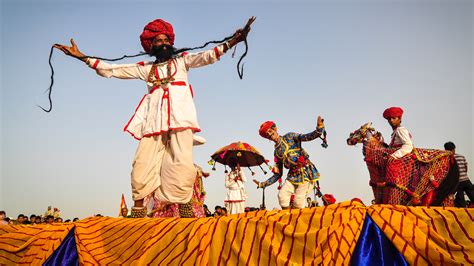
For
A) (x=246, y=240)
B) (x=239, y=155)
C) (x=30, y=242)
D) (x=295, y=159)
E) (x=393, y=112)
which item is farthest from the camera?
(x=239, y=155)

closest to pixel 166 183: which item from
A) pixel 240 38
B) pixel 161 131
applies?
pixel 161 131

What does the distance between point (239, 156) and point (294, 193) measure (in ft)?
20.1

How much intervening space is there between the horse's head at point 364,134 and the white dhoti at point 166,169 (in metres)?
3.38

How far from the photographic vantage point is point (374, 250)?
2.21 m

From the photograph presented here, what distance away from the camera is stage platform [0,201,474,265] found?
2.10 m

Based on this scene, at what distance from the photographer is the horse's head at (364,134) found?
661 cm

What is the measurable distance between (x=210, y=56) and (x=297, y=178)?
2.95 m

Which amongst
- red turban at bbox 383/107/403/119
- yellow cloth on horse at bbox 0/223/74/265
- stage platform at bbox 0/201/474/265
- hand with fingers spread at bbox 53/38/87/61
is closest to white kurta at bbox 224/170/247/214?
red turban at bbox 383/107/403/119

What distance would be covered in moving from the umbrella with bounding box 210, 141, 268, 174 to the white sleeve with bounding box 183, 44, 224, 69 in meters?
7.92

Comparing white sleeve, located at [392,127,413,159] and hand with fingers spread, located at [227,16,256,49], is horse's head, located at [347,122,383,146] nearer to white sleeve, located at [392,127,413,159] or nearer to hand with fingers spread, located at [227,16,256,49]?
white sleeve, located at [392,127,413,159]

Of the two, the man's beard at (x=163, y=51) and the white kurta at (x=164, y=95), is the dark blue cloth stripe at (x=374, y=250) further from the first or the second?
the man's beard at (x=163, y=51)

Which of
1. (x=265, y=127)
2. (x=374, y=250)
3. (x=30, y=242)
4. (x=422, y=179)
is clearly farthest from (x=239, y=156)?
(x=374, y=250)

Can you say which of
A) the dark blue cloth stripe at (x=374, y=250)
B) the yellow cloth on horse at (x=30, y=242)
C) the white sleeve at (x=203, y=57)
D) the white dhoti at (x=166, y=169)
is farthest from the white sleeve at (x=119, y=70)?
the dark blue cloth stripe at (x=374, y=250)

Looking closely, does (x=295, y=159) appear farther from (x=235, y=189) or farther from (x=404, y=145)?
(x=235, y=189)
